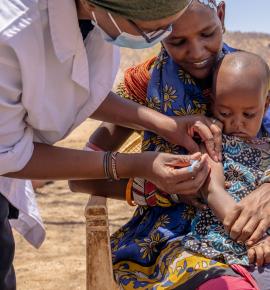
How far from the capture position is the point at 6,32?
1861mm

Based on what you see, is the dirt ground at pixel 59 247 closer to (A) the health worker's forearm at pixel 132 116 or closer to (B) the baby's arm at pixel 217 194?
(A) the health worker's forearm at pixel 132 116

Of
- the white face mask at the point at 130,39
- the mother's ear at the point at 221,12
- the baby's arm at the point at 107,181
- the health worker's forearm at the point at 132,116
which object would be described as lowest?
the baby's arm at the point at 107,181

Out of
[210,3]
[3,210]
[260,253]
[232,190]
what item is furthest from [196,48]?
[3,210]

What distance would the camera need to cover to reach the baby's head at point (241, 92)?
2312 mm

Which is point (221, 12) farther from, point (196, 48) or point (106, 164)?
point (106, 164)

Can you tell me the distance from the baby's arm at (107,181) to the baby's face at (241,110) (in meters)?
0.55

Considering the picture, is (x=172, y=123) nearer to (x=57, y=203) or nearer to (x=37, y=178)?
(x=37, y=178)

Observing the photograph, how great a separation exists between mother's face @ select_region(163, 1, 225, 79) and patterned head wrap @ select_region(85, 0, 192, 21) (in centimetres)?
45

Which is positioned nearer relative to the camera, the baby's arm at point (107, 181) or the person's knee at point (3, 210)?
the person's knee at point (3, 210)

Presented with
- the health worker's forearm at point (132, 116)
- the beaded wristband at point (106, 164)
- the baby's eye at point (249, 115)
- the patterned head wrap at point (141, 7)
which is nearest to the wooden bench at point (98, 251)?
the beaded wristband at point (106, 164)

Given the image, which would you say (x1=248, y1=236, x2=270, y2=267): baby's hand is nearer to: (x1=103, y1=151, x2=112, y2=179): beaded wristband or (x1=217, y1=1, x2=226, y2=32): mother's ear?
(x1=103, y1=151, x2=112, y2=179): beaded wristband

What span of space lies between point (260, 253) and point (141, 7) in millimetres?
894

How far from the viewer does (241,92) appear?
231 centimetres

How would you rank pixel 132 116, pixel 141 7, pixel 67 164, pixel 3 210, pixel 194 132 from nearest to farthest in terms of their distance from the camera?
pixel 141 7 < pixel 67 164 < pixel 3 210 < pixel 194 132 < pixel 132 116
